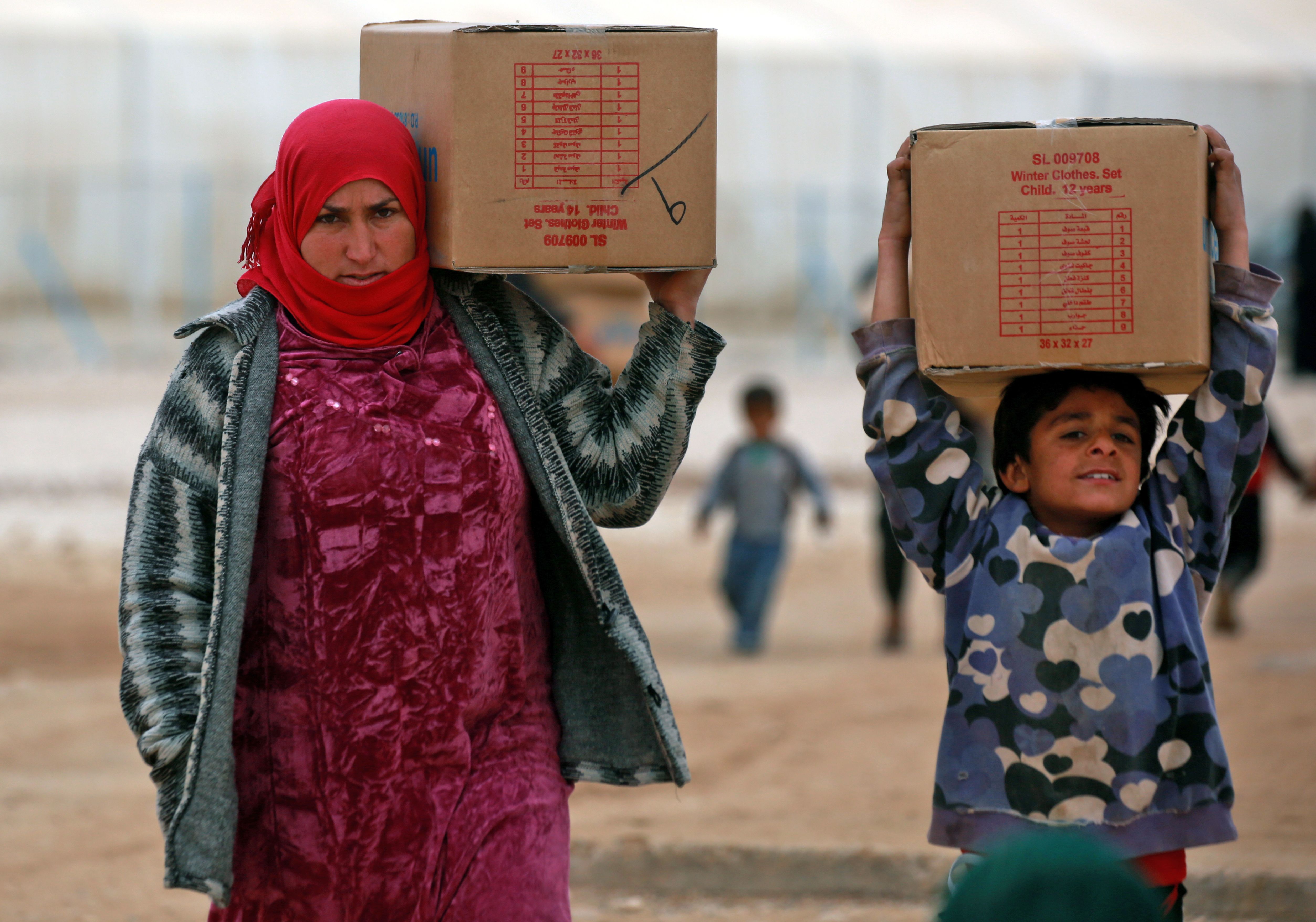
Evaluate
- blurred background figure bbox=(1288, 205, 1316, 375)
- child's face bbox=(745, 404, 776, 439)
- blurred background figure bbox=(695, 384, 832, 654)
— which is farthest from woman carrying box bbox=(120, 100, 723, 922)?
blurred background figure bbox=(1288, 205, 1316, 375)

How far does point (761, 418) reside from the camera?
32.3 feet

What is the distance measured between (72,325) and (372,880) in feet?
70.3

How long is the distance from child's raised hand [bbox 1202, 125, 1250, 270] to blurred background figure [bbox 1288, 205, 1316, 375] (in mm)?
16683

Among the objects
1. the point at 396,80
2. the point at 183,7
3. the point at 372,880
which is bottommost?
the point at 372,880

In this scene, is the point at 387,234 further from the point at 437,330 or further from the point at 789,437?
the point at 789,437

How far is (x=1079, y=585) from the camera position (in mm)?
2777

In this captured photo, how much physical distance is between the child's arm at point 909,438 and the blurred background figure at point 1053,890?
1309 millimetres

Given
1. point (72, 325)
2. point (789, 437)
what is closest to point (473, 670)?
point (789, 437)

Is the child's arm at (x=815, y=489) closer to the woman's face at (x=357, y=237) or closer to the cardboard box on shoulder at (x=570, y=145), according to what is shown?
the cardboard box on shoulder at (x=570, y=145)

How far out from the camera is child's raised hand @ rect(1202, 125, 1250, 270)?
2.78 m

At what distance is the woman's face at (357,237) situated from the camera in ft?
8.77

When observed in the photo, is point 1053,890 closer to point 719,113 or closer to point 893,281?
point 893,281

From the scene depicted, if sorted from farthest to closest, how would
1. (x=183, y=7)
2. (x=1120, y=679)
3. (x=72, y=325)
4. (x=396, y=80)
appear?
1. (x=183, y=7)
2. (x=72, y=325)
3. (x=396, y=80)
4. (x=1120, y=679)

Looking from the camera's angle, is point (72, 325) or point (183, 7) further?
point (183, 7)
